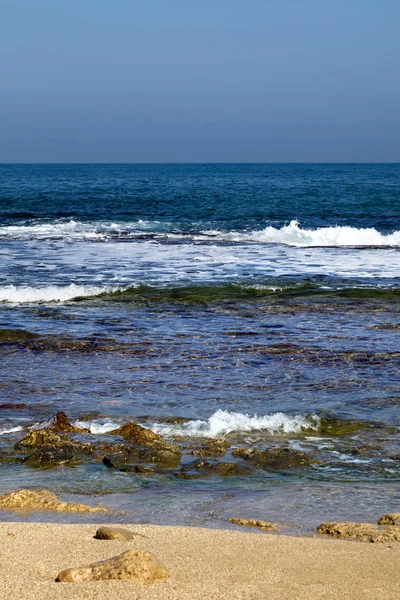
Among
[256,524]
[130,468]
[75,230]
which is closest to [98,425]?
[130,468]

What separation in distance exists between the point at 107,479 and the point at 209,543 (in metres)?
1.76

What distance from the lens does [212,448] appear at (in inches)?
282

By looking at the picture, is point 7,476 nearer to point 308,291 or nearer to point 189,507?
point 189,507

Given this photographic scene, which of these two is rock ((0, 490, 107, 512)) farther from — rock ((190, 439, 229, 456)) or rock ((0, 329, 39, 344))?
rock ((0, 329, 39, 344))

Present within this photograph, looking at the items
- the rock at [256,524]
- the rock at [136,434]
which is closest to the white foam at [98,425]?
the rock at [136,434]

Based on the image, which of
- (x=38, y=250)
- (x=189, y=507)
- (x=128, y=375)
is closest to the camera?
(x=189, y=507)

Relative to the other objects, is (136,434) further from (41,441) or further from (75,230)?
(75,230)

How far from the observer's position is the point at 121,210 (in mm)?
42844

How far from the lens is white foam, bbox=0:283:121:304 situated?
52.8ft

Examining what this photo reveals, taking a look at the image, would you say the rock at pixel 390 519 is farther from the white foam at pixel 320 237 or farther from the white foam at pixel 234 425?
the white foam at pixel 320 237

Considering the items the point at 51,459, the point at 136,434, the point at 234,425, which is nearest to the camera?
the point at 51,459

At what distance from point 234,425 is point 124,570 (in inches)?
147

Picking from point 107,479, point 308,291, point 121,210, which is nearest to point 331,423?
point 107,479

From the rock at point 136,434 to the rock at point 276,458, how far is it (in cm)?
73
